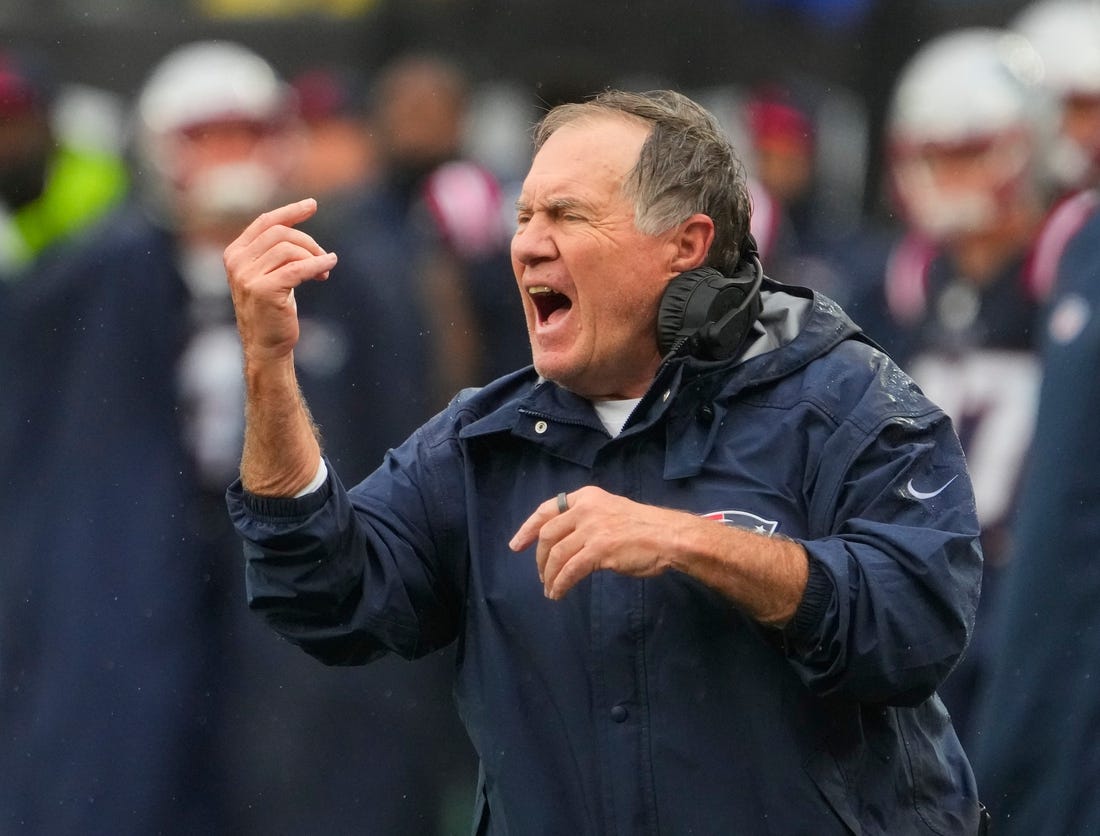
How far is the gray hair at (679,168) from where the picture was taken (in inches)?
192

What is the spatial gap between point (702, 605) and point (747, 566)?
0.99 ft

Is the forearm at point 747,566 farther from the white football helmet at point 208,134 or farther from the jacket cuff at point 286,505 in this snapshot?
the white football helmet at point 208,134

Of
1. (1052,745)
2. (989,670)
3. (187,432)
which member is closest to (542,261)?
(1052,745)

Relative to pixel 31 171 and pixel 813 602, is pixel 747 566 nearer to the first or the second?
pixel 813 602

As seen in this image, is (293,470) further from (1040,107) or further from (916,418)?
(1040,107)

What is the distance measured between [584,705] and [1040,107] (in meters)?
5.76

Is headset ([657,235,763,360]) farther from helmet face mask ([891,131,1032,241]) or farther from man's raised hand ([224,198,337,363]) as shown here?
helmet face mask ([891,131,1032,241])

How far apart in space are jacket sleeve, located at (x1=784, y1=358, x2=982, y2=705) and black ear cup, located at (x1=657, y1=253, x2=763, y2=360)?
11.0 inches

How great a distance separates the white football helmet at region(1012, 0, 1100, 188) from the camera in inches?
374

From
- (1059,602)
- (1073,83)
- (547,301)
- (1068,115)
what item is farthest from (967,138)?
(547,301)

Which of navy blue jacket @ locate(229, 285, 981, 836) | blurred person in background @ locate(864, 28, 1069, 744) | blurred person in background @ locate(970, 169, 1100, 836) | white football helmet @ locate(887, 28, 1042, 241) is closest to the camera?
navy blue jacket @ locate(229, 285, 981, 836)

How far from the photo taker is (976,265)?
8.97m

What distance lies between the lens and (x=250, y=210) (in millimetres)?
9141

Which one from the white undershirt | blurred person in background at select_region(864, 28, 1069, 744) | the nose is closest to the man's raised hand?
the nose
